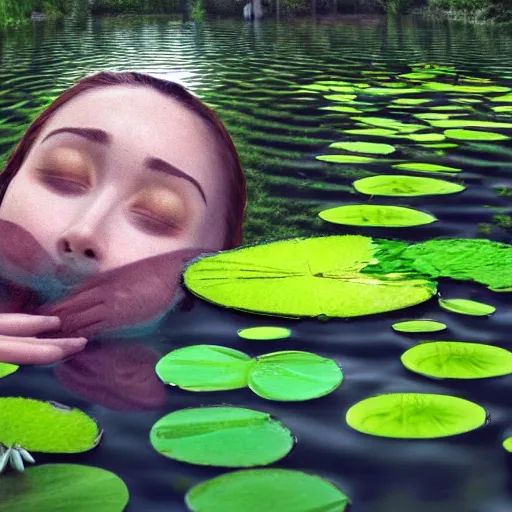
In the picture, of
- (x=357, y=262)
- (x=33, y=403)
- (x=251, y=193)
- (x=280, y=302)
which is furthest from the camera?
(x=251, y=193)

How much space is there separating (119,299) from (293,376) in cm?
39

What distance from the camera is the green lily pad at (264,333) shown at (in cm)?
167

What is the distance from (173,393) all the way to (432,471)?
0.44 metres

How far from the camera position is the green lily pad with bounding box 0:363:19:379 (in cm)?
148

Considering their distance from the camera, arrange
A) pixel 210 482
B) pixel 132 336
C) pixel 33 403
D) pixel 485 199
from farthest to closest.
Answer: pixel 485 199, pixel 132 336, pixel 33 403, pixel 210 482

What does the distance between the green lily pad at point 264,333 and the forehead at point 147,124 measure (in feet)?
1.16

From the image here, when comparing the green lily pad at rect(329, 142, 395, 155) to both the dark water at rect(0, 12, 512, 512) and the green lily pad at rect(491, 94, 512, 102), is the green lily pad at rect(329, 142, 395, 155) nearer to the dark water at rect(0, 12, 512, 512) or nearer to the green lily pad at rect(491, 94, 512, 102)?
the dark water at rect(0, 12, 512, 512)

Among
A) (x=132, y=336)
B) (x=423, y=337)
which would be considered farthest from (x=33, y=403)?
(x=423, y=337)

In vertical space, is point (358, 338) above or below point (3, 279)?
below

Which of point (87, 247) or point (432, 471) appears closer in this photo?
point (432, 471)

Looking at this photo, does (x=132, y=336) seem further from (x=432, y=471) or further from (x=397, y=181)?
(x=397, y=181)

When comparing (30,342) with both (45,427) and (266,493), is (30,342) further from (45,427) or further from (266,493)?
(266,493)

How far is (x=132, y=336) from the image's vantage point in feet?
5.33

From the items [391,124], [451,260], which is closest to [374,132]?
[391,124]
